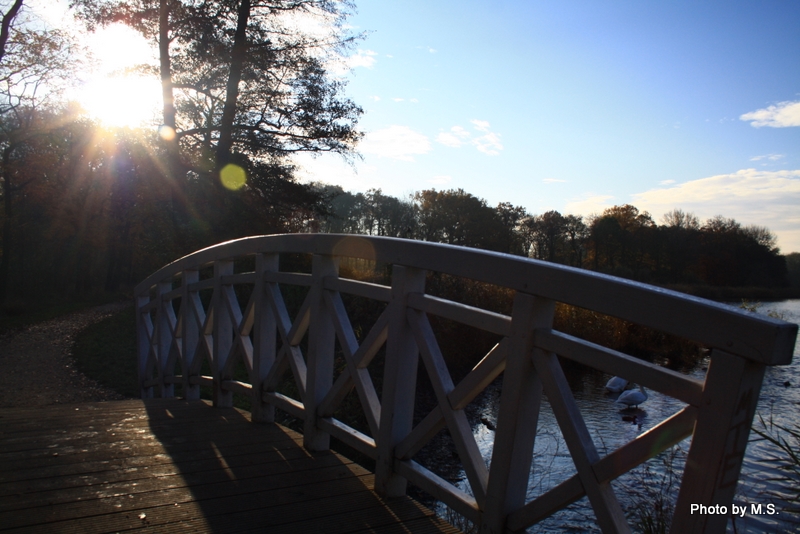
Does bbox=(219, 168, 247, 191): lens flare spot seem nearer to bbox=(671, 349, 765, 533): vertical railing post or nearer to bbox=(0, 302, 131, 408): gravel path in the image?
bbox=(0, 302, 131, 408): gravel path

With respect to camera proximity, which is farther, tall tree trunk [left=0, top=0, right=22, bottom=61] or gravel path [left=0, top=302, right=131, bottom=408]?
tall tree trunk [left=0, top=0, right=22, bottom=61]

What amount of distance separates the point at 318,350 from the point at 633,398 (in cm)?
685

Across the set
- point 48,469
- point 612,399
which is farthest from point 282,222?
point 48,469

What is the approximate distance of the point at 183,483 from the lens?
2557mm

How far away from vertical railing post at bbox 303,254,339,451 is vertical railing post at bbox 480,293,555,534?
4.23 ft

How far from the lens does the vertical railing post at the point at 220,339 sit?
411cm

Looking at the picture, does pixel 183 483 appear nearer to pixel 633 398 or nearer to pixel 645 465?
pixel 645 465

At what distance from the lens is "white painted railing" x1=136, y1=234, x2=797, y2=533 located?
1.22 m

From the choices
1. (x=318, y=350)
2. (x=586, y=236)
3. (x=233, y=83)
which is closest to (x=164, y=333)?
(x=318, y=350)

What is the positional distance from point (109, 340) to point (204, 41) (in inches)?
305

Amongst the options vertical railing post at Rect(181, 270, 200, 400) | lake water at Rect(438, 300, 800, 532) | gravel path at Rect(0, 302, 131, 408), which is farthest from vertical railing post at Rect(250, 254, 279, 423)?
gravel path at Rect(0, 302, 131, 408)

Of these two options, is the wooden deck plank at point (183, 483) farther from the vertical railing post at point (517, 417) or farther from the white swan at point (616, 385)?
the white swan at point (616, 385)

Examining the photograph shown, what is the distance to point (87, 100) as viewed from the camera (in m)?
18.6

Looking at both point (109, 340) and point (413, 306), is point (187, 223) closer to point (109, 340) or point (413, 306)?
point (109, 340)
